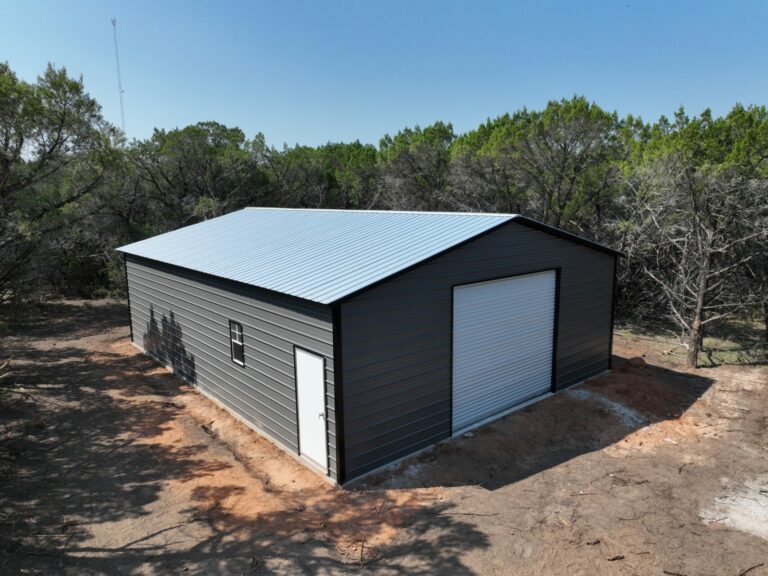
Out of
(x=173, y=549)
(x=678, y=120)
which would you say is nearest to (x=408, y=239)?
(x=173, y=549)

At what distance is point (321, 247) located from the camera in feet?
35.3

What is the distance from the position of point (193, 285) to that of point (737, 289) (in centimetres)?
1657

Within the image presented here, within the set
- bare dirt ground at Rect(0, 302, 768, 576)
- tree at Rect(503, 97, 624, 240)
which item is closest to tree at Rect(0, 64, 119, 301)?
bare dirt ground at Rect(0, 302, 768, 576)

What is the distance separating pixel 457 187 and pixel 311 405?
19.7 meters

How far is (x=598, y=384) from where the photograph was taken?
12.7 m

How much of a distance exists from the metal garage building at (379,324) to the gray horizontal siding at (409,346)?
0.08 ft

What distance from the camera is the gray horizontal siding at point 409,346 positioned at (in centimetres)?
805

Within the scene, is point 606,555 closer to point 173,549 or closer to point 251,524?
point 251,524

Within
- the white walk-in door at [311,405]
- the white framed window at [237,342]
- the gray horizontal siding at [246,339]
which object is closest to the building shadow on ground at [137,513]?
the white walk-in door at [311,405]

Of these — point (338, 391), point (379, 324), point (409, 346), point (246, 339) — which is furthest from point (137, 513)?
point (409, 346)

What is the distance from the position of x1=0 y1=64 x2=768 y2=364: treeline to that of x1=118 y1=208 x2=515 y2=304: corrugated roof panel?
483cm

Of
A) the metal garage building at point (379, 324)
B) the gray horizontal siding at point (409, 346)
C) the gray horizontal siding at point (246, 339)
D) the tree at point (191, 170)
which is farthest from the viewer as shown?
the tree at point (191, 170)

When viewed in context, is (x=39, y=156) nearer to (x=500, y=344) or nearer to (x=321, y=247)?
(x=321, y=247)

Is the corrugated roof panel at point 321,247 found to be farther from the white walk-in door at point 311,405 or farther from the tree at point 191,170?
the tree at point 191,170
